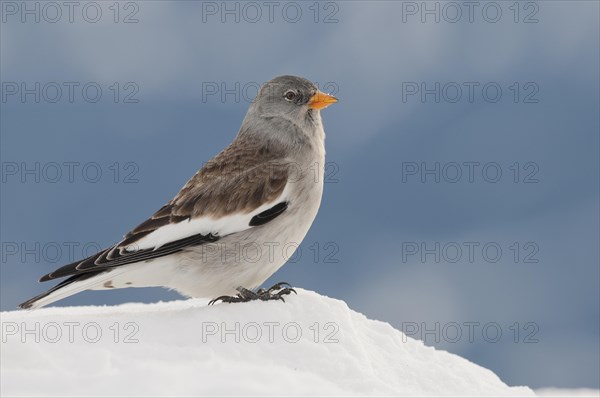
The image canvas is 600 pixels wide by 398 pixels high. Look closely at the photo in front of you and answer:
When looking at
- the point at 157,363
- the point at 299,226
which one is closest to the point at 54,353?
the point at 157,363

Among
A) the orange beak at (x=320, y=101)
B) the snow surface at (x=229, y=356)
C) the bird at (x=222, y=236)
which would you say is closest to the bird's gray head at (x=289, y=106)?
the orange beak at (x=320, y=101)

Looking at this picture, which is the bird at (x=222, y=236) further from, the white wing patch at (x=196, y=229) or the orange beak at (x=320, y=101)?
the orange beak at (x=320, y=101)

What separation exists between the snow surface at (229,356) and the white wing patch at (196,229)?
66cm

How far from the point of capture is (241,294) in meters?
7.84

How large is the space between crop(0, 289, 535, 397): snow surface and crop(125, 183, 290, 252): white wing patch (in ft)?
2.16

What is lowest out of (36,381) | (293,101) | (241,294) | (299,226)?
(36,381)

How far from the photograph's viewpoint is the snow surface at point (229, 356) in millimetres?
6125

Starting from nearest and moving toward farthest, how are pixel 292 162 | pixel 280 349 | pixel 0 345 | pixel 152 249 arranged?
1. pixel 0 345
2. pixel 280 349
3. pixel 152 249
4. pixel 292 162

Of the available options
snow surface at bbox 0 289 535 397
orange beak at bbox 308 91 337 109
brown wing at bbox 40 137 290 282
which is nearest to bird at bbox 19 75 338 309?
brown wing at bbox 40 137 290 282

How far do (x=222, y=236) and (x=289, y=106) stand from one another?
1771mm

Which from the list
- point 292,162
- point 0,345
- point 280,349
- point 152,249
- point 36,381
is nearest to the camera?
point 36,381

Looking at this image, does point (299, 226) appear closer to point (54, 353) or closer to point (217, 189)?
point (217, 189)

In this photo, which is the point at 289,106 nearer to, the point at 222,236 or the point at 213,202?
the point at 213,202

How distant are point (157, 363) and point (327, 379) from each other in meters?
1.37
